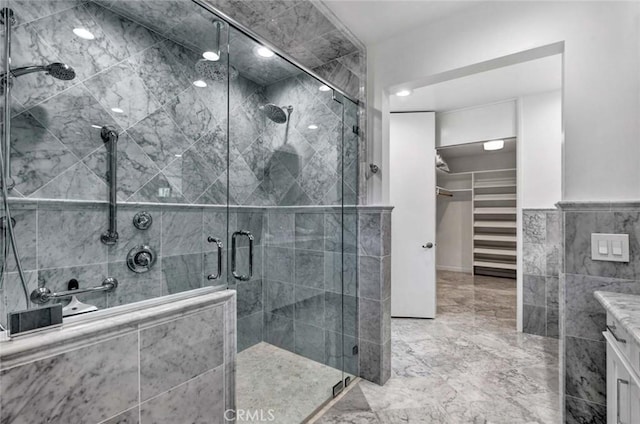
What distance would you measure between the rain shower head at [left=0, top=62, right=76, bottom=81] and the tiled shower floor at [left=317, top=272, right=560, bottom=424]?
2.50 meters

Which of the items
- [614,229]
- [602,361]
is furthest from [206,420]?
[614,229]

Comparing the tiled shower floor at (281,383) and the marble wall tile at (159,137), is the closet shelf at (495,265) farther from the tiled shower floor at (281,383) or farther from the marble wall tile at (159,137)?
the marble wall tile at (159,137)

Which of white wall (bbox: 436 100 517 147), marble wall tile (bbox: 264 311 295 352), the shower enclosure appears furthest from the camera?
white wall (bbox: 436 100 517 147)

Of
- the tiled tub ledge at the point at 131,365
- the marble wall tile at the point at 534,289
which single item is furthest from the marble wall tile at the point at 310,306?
the marble wall tile at the point at 534,289

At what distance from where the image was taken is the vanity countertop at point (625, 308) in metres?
1.00

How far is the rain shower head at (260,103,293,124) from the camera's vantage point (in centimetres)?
233

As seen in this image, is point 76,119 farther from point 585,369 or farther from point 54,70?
point 585,369

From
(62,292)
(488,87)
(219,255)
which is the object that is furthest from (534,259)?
(62,292)

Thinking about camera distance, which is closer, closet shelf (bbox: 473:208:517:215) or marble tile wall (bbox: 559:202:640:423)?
marble tile wall (bbox: 559:202:640:423)

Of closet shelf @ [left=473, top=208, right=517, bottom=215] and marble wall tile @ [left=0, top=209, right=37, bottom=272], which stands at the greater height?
closet shelf @ [left=473, top=208, right=517, bottom=215]

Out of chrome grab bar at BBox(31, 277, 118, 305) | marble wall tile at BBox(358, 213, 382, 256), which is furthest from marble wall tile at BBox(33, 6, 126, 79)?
marble wall tile at BBox(358, 213, 382, 256)

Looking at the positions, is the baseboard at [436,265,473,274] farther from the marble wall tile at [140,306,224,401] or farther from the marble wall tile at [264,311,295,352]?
the marble wall tile at [140,306,224,401]

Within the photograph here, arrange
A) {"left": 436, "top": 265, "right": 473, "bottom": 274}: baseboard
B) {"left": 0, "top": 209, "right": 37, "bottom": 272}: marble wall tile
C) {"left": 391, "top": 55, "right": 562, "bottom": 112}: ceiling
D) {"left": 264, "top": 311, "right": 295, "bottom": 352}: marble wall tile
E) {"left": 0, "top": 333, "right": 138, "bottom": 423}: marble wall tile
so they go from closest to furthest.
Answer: {"left": 0, "top": 333, "right": 138, "bottom": 423}: marble wall tile → {"left": 0, "top": 209, "right": 37, "bottom": 272}: marble wall tile → {"left": 264, "top": 311, "right": 295, "bottom": 352}: marble wall tile → {"left": 391, "top": 55, "right": 562, "bottom": 112}: ceiling → {"left": 436, "top": 265, "right": 473, "bottom": 274}: baseboard

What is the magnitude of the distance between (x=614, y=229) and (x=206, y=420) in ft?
7.04
